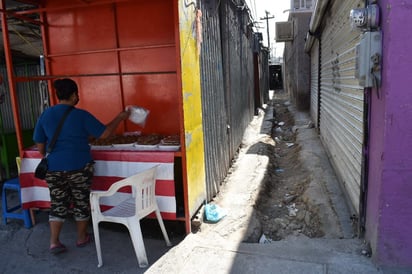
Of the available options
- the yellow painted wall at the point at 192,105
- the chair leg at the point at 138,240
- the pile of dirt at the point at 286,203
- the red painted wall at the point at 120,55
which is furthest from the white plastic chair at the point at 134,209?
the red painted wall at the point at 120,55

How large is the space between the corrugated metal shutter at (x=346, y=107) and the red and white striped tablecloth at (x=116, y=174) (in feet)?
7.70

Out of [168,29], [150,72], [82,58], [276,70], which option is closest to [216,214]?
[150,72]

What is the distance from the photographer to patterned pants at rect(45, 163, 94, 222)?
13.3ft

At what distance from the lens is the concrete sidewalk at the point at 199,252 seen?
349cm

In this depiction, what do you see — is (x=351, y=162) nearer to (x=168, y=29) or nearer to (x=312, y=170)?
(x=312, y=170)

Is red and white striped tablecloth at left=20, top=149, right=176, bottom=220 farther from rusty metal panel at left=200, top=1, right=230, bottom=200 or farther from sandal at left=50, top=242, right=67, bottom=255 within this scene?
rusty metal panel at left=200, top=1, right=230, bottom=200

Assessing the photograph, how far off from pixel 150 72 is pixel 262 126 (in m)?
8.58

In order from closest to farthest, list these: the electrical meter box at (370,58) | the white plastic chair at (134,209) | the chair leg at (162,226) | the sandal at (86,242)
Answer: the electrical meter box at (370,58) → the white plastic chair at (134,209) → the chair leg at (162,226) → the sandal at (86,242)

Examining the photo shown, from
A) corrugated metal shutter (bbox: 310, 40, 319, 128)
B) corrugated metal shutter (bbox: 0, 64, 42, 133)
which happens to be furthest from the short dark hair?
corrugated metal shutter (bbox: 310, 40, 319, 128)

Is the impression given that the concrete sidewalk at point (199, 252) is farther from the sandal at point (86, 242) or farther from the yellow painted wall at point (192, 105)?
the yellow painted wall at point (192, 105)

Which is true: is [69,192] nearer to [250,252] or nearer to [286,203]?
[250,252]

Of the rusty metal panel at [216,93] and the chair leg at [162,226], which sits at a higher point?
the rusty metal panel at [216,93]

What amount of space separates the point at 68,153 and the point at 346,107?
4.17 m

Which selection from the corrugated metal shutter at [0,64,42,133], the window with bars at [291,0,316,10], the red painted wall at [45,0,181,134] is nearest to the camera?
the red painted wall at [45,0,181,134]
